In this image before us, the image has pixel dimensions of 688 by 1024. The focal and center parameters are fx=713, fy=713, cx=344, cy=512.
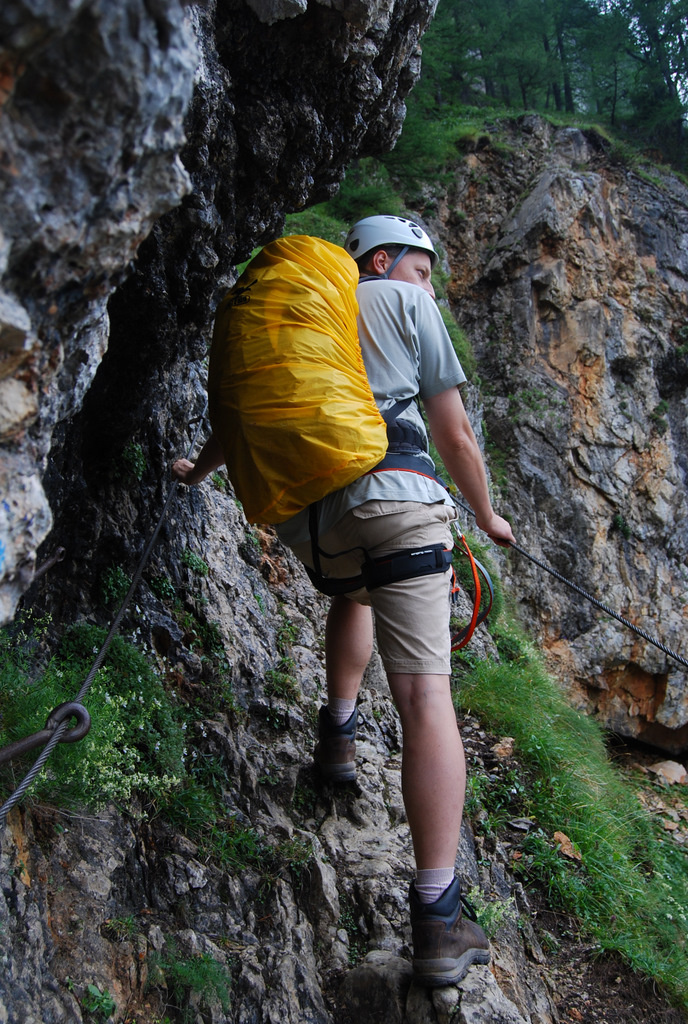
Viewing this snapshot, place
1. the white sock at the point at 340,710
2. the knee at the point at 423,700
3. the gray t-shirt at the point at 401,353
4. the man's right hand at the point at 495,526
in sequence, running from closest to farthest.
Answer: the knee at the point at 423,700
the gray t-shirt at the point at 401,353
the man's right hand at the point at 495,526
the white sock at the point at 340,710

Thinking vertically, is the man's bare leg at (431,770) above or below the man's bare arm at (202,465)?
below

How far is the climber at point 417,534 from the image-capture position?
7.58 ft

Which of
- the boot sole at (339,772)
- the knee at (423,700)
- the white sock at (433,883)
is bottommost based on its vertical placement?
the boot sole at (339,772)

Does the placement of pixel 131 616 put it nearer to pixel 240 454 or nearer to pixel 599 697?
pixel 240 454

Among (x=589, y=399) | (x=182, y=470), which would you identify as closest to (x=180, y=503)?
(x=182, y=470)

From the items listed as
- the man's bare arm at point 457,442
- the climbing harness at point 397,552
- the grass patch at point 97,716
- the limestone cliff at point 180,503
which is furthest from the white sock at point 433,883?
the man's bare arm at point 457,442

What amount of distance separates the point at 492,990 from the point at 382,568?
4.57 feet

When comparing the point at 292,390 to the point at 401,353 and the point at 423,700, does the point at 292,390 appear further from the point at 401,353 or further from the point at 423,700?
the point at 423,700

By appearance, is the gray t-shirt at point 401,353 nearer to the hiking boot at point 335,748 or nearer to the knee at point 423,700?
the knee at point 423,700

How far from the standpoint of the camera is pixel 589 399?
43.0 ft

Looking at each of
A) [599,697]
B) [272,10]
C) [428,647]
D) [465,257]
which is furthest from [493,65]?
[428,647]

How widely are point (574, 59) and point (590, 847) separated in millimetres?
26635

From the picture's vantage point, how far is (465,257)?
14.3 metres

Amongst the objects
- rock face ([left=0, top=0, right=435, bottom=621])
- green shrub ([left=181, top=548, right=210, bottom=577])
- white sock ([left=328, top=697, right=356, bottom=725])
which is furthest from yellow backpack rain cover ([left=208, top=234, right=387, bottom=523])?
green shrub ([left=181, top=548, right=210, bottom=577])
